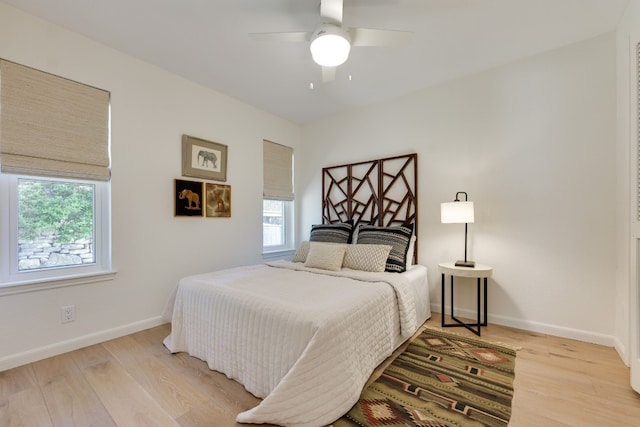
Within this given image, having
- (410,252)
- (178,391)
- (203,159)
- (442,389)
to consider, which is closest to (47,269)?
(178,391)

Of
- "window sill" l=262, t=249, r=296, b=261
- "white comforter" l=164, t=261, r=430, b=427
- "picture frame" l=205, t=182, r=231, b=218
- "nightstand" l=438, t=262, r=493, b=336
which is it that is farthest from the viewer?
"window sill" l=262, t=249, r=296, b=261

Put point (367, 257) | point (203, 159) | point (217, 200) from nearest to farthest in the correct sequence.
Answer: point (367, 257), point (203, 159), point (217, 200)

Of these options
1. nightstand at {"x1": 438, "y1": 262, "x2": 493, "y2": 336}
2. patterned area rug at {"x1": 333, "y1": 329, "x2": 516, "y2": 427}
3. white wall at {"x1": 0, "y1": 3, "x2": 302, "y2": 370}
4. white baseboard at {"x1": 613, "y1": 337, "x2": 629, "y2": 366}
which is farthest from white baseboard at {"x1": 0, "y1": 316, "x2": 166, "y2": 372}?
white baseboard at {"x1": 613, "y1": 337, "x2": 629, "y2": 366}

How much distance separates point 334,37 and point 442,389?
2.29 m

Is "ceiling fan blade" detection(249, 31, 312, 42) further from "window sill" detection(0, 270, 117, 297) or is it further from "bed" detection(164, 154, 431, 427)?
"window sill" detection(0, 270, 117, 297)

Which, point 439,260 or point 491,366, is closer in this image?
point 491,366

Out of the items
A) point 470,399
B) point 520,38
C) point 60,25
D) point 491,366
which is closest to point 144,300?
point 60,25

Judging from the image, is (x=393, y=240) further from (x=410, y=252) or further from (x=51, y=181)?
(x=51, y=181)

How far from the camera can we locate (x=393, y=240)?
290 cm

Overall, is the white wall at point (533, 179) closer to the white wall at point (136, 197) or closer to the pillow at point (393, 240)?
the pillow at point (393, 240)

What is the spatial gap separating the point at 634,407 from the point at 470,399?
863 mm

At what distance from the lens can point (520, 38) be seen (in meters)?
2.30

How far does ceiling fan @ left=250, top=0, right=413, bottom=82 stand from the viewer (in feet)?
5.68

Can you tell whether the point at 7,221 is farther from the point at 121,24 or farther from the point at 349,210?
the point at 349,210
